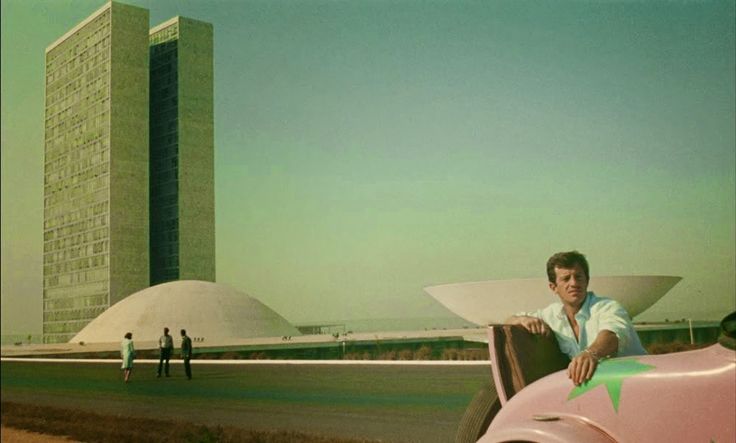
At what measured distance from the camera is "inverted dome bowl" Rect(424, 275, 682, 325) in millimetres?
6141

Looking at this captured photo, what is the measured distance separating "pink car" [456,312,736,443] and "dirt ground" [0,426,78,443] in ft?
20.6

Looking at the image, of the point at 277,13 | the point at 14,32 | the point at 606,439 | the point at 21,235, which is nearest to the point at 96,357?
the point at 21,235

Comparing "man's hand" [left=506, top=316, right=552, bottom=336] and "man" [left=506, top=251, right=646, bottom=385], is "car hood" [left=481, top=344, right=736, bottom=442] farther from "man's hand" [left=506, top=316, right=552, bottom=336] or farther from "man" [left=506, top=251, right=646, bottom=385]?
"man's hand" [left=506, top=316, right=552, bottom=336]

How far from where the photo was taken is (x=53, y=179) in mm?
10898

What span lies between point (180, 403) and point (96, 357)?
7.26m

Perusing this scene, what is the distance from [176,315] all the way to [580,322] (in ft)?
47.1

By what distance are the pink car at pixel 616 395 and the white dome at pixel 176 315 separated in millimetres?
7832

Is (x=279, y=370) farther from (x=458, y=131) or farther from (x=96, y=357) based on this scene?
(x=458, y=131)

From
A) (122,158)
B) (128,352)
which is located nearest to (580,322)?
(128,352)

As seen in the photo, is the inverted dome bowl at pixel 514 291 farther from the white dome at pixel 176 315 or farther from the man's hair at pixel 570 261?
the white dome at pixel 176 315

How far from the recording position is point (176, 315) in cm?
1645

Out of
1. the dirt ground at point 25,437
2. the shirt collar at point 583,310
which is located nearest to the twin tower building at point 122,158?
the dirt ground at point 25,437

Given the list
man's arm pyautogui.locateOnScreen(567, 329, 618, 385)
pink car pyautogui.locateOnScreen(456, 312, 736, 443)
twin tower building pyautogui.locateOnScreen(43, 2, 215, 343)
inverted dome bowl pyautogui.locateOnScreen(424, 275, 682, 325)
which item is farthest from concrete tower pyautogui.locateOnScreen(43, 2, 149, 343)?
man's arm pyautogui.locateOnScreen(567, 329, 618, 385)

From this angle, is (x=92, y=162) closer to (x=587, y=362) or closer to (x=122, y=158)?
(x=122, y=158)
